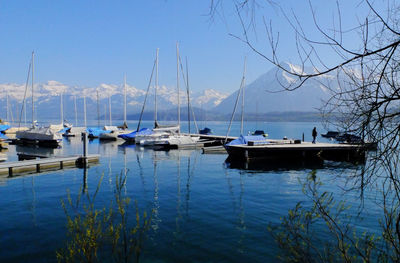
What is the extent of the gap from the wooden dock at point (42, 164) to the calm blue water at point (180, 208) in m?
1.42

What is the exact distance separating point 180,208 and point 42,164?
14924 mm

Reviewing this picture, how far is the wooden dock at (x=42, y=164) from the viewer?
2114cm

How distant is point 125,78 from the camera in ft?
239

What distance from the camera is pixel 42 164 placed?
2327cm

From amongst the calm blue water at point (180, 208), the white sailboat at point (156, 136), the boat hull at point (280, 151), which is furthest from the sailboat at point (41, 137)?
the boat hull at point (280, 151)

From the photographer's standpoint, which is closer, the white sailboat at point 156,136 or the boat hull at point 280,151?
the boat hull at point 280,151

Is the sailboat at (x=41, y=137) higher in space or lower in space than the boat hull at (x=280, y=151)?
higher

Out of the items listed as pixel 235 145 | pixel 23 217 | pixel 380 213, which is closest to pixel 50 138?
pixel 235 145

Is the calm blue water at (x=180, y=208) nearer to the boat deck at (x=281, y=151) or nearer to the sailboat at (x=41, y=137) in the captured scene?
the boat deck at (x=281, y=151)

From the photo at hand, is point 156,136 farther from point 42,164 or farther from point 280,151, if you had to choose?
point 42,164

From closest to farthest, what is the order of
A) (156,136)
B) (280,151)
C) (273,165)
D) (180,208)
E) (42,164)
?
(180,208)
(42,164)
(273,165)
(280,151)
(156,136)

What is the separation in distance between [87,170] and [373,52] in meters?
24.3

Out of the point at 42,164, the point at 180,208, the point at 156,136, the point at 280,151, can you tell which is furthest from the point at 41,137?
the point at 180,208

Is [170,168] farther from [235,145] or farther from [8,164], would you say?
[8,164]
